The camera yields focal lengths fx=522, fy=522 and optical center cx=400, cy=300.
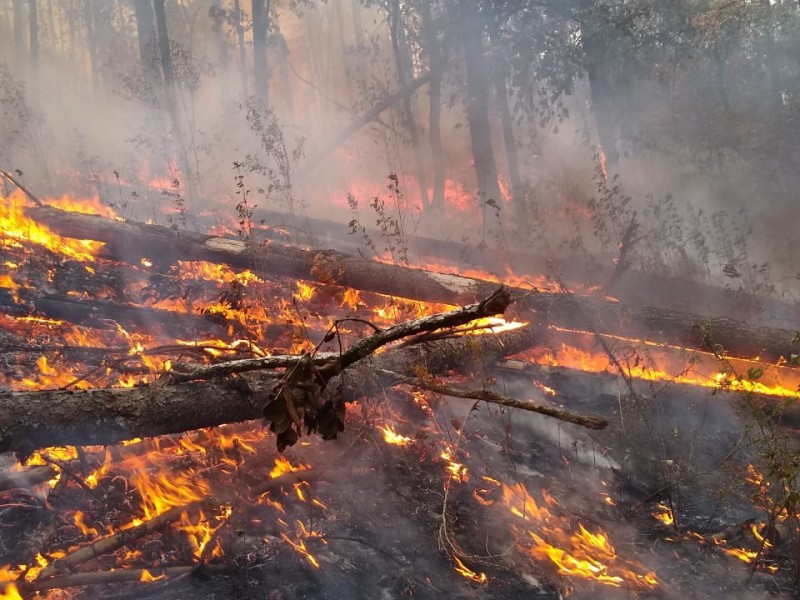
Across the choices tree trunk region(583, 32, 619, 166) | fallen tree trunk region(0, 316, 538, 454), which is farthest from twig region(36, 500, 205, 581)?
tree trunk region(583, 32, 619, 166)

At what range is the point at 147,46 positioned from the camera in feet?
44.6

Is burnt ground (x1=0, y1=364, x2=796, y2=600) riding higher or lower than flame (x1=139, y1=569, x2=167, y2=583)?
lower

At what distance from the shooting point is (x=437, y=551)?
3.73m

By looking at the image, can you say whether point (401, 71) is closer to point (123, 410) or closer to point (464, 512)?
point (464, 512)

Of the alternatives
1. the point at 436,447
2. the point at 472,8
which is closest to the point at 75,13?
the point at 472,8

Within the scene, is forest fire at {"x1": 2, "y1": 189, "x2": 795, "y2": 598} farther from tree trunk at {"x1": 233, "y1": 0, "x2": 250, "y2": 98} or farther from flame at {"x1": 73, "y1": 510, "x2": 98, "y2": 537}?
tree trunk at {"x1": 233, "y1": 0, "x2": 250, "y2": 98}

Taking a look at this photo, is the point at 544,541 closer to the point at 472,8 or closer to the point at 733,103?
the point at 472,8

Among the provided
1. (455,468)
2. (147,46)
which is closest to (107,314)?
(455,468)

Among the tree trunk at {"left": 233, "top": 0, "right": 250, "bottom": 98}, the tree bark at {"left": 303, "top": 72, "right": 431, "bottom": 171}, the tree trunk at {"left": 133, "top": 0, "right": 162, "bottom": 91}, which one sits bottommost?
the tree bark at {"left": 303, "top": 72, "right": 431, "bottom": 171}

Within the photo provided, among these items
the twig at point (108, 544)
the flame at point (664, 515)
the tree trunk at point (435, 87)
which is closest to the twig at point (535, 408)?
the twig at point (108, 544)

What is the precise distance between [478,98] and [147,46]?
8.77 m

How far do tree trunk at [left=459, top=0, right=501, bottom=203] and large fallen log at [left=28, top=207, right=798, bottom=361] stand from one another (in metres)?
5.34

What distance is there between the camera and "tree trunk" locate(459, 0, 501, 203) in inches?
441

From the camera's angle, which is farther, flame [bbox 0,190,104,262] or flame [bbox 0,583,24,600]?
flame [bbox 0,190,104,262]
